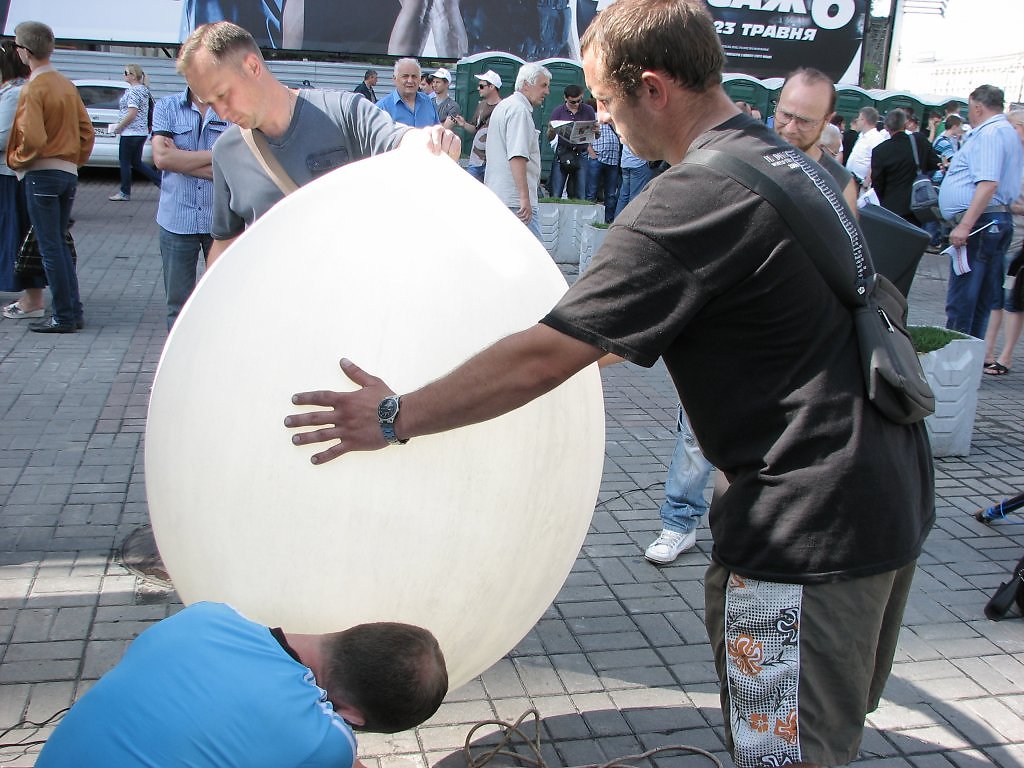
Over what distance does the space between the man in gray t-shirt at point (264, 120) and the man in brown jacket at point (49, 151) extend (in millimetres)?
4108

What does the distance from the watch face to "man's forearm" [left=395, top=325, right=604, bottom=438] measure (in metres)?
0.01

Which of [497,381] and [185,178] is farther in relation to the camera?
[185,178]

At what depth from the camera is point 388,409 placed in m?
1.88

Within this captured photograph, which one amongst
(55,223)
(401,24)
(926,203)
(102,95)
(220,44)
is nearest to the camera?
(220,44)

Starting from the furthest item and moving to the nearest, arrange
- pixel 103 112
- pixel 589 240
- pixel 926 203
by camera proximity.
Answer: pixel 103 112
pixel 589 240
pixel 926 203

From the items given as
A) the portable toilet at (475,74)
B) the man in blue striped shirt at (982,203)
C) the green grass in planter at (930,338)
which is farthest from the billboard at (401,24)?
the green grass in planter at (930,338)

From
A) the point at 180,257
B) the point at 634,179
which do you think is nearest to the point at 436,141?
the point at 180,257

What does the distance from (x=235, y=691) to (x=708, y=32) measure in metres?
1.58

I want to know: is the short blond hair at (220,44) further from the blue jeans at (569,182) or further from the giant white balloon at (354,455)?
the blue jeans at (569,182)

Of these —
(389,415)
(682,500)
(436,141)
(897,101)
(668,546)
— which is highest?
(897,101)

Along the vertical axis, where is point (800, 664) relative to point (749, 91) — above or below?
below

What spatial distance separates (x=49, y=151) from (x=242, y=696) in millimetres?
6144

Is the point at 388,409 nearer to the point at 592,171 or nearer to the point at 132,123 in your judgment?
the point at 592,171

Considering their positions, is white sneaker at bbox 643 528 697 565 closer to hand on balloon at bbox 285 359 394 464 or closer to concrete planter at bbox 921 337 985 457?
concrete planter at bbox 921 337 985 457
